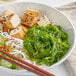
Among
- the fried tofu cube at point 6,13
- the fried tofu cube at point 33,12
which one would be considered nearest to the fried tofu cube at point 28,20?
the fried tofu cube at point 33,12

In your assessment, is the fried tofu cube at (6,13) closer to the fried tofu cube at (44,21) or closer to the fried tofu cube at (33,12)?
the fried tofu cube at (33,12)

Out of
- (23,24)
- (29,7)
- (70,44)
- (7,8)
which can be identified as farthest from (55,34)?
(7,8)

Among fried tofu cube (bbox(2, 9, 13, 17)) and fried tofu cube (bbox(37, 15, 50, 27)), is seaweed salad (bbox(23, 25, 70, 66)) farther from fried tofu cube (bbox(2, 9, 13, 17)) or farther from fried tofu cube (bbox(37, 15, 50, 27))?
fried tofu cube (bbox(2, 9, 13, 17))

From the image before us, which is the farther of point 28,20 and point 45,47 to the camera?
point 28,20

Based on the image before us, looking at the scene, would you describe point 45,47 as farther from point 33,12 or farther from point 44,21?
point 33,12

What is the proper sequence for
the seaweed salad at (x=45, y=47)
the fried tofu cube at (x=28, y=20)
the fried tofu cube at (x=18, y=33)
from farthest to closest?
the fried tofu cube at (x=28, y=20) < the fried tofu cube at (x=18, y=33) < the seaweed salad at (x=45, y=47)

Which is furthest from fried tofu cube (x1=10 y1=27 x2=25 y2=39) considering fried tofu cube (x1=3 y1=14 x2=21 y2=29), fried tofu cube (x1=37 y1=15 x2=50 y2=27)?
fried tofu cube (x1=37 y1=15 x2=50 y2=27)

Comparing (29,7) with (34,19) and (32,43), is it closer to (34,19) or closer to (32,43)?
(34,19)

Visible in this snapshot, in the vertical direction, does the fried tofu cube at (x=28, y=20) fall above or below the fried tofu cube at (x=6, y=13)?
below

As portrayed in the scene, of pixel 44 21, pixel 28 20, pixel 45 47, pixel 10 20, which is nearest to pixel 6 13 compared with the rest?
pixel 10 20

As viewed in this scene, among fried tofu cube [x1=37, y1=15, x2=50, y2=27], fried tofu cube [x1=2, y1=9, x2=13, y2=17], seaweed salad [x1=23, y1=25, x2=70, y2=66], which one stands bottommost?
seaweed salad [x1=23, y1=25, x2=70, y2=66]

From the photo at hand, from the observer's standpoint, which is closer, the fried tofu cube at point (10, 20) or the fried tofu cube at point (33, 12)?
the fried tofu cube at point (10, 20)
